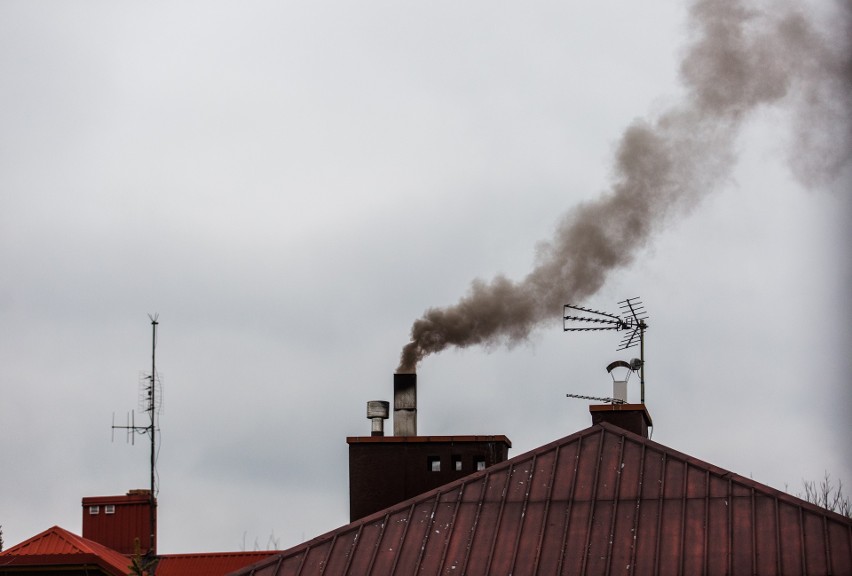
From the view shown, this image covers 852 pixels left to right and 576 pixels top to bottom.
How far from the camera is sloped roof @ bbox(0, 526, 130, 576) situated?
113 ft

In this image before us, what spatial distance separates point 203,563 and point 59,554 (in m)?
4.51

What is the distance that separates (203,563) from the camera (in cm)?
3828

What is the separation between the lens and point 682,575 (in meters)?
23.1

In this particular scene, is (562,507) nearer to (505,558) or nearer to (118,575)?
(505,558)

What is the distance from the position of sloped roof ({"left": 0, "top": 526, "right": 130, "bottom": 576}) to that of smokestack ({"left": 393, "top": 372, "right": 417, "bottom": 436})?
23.1 feet

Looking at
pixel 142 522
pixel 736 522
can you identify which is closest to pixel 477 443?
pixel 736 522

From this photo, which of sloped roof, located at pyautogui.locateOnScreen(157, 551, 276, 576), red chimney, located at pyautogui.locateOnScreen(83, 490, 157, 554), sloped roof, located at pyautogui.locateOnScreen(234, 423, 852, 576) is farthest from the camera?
red chimney, located at pyautogui.locateOnScreen(83, 490, 157, 554)

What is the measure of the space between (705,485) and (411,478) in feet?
27.8

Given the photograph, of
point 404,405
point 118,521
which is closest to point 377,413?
point 404,405

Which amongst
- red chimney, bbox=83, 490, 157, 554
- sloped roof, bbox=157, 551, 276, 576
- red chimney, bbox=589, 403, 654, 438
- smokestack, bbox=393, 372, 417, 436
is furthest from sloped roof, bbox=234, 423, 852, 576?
red chimney, bbox=83, 490, 157, 554

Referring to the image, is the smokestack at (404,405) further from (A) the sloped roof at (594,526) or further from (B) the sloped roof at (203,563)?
(A) the sloped roof at (594,526)

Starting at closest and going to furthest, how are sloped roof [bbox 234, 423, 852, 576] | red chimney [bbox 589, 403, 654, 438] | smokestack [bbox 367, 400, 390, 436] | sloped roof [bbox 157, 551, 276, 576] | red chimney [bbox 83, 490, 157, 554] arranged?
sloped roof [bbox 234, 423, 852, 576] → red chimney [bbox 589, 403, 654, 438] → smokestack [bbox 367, 400, 390, 436] → sloped roof [bbox 157, 551, 276, 576] → red chimney [bbox 83, 490, 157, 554]

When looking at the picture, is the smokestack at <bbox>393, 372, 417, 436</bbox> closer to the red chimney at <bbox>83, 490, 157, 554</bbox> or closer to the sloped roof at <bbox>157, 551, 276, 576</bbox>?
the sloped roof at <bbox>157, 551, 276, 576</bbox>

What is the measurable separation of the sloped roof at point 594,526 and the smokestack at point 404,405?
7.54 metres
